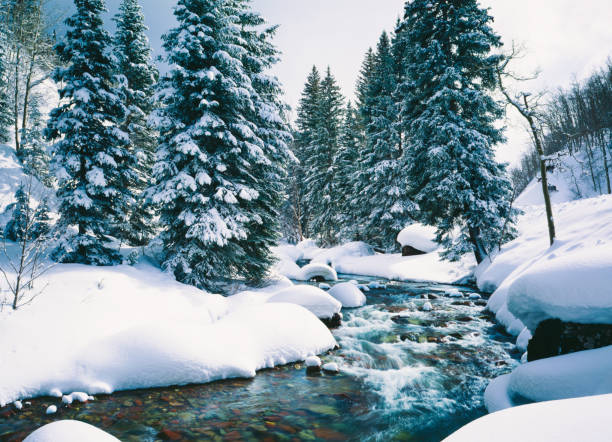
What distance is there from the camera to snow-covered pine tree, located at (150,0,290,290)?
32.6 feet

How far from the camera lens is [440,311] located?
1002cm

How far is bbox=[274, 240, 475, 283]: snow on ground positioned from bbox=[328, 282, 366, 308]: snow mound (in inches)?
118

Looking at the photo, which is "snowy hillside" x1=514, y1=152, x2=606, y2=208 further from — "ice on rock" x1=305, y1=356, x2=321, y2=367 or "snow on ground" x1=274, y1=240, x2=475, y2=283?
"ice on rock" x1=305, y1=356, x2=321, y2=367

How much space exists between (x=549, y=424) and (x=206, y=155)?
1065 centimetres

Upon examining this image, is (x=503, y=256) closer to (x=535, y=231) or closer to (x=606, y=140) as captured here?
(x=535, y=231)

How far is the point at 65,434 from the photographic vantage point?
91.7 inches

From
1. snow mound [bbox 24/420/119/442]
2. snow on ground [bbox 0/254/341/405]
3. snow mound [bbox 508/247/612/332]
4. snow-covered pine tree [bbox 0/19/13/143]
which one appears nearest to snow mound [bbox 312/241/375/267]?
snow on ground [bbox 0/254/341/405]

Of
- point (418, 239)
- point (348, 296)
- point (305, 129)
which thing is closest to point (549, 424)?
point (348, 296)

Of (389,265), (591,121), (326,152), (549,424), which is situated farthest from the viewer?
(591,121)

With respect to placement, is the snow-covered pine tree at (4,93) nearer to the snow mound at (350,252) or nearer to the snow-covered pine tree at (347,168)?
the snow-covered pine tree at (347,168)

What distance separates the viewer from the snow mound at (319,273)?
1825 centimetres

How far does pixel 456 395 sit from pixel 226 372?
13.1ft

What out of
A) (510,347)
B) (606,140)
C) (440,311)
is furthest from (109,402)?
(606,140)

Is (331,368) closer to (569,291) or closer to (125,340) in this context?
(125,340)
